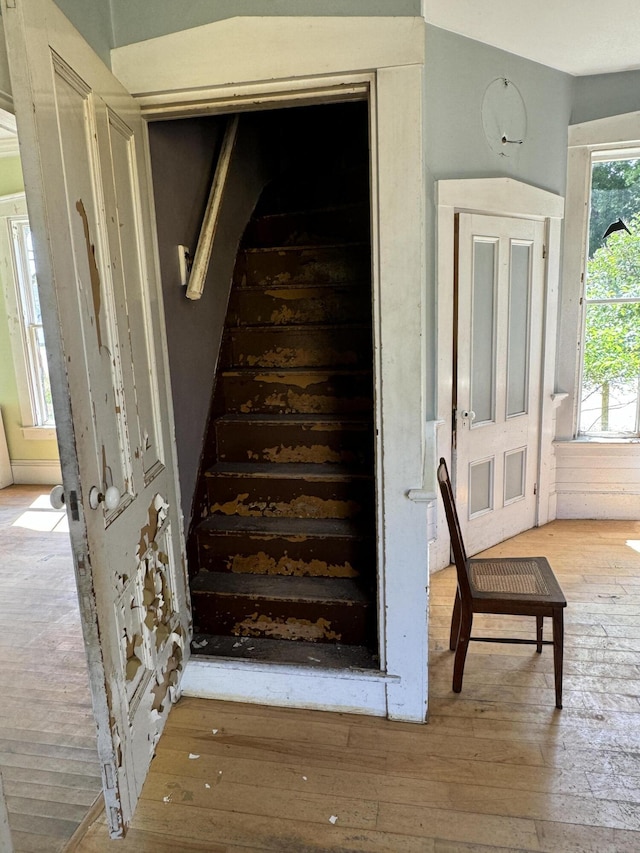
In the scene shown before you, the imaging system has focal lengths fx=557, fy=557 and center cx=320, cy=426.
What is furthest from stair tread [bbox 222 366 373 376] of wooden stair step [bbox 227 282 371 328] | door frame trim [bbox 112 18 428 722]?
door frame trim [bbox 112 18 428 722]

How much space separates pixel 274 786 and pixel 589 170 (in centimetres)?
374

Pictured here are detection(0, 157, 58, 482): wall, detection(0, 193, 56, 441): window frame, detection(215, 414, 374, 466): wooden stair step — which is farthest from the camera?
detection(0, 157, 58, 482): wall

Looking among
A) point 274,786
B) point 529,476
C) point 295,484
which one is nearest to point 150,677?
point 274,786

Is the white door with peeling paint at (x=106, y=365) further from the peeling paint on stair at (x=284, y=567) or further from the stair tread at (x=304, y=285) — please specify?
the stair tread at (x=304, y=285)

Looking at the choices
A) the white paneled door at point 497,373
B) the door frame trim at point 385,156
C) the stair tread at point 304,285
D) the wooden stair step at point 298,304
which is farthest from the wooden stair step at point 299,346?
the door frame trim at point 385,156

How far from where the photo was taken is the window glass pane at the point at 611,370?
3701 mm

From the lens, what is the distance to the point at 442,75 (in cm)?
275

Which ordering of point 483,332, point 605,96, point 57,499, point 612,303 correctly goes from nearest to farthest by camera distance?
point 57,499, point 483,332, point 605,96, point 612,303

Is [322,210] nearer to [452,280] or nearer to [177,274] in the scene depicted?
[452,280]

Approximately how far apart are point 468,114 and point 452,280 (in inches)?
32.9

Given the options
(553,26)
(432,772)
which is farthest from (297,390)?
(553,26)

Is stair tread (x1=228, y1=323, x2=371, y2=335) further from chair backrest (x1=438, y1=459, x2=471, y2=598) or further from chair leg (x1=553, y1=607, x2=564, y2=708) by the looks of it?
chair leg (x1=553, y1=607, x2=564, y2=708)

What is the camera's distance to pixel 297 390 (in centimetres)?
268

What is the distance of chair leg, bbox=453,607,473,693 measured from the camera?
2088 mm
